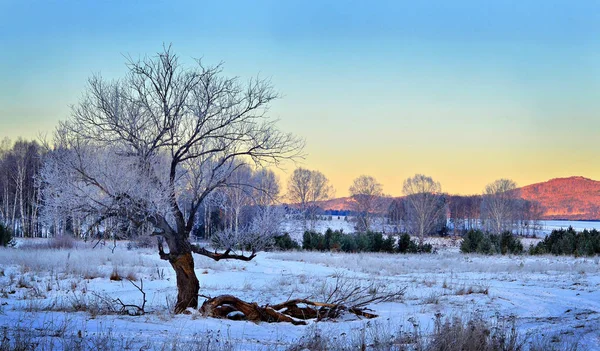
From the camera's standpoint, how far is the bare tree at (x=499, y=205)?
71.5 m

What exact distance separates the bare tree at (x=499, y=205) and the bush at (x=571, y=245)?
35759mm

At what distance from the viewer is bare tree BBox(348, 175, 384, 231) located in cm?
7375

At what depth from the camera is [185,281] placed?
10750 millimetres

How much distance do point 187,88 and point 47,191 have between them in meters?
3.45

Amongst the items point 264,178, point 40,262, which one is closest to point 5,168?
point 40,262

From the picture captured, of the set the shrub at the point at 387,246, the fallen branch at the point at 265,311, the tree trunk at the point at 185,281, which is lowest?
the shrub at the point at 387,246

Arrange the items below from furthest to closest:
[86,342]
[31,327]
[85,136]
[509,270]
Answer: [509,270] → [85,136] → [31,327] → [86,342]

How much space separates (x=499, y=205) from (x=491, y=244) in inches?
Answer: 1573

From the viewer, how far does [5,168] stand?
4991cm

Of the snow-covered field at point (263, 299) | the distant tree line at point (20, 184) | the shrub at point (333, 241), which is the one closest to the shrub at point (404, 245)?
the shrub at point (333, 241)

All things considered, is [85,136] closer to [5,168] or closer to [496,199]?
[5,168]

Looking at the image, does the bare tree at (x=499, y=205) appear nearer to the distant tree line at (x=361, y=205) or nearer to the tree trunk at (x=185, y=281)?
the distant tree line at (x=361, y=205)

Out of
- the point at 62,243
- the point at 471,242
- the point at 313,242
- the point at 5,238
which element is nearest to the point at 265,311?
the point at 62,243

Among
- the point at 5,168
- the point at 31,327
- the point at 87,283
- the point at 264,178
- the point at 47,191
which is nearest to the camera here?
the point at 31,327
